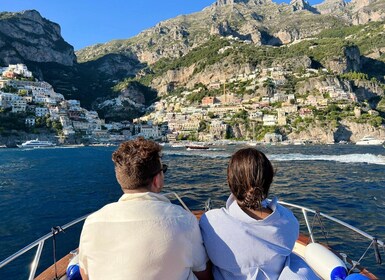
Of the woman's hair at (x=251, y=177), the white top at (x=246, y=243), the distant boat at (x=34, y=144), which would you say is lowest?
the distant boat at (x=34, y=144)

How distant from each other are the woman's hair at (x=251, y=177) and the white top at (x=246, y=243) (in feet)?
0.31

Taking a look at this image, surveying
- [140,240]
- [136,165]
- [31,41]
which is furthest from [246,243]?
[31,41]

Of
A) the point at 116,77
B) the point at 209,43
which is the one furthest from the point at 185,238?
the point at 116,77

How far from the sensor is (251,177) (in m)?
1.90

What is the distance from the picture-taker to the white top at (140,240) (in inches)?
65.7

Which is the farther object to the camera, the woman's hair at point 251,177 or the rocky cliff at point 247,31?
the rocky cliff at point 247,31

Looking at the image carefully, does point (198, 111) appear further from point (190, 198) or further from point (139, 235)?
point (139, 235)

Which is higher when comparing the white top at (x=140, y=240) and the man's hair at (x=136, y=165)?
the man's hair at (x=136, y=165)

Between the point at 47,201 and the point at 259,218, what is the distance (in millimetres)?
14796

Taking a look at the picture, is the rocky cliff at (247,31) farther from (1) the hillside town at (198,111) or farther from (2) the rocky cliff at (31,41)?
(1) the hillside town at (198,111)

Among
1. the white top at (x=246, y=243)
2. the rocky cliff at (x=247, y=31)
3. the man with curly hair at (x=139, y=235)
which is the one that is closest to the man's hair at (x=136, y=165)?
the man with curly hair at (x=139, y=235)

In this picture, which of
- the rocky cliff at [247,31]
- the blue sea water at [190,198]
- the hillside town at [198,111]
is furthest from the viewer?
the rocky cliff at [247,31]

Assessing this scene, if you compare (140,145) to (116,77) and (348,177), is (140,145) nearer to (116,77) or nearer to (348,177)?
(348,177)

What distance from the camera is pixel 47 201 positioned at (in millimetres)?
14539
